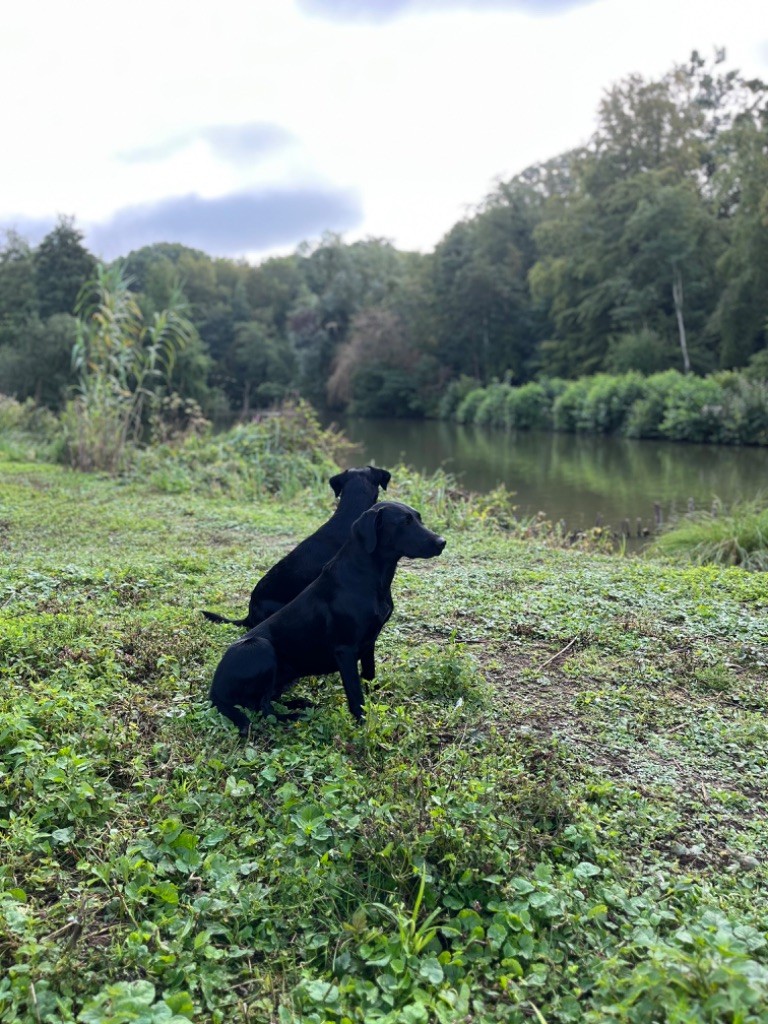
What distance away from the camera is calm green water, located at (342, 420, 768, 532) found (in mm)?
16406

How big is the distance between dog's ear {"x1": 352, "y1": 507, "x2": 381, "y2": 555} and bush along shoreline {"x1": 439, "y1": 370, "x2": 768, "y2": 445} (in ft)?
80.1

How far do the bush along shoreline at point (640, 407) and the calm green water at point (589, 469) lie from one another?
77 centimetres

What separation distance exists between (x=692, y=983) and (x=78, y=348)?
1268 cm

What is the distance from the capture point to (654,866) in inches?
110

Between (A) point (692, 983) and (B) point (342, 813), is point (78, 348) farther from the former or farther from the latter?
(A) point (692, 983)

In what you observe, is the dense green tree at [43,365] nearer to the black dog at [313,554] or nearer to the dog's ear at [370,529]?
the black dog at [313,554]

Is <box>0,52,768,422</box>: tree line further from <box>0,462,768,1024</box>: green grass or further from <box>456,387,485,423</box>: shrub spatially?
<box>0,462,768,1024</box>: green grass

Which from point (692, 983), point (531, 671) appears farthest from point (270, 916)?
point (531, 671)

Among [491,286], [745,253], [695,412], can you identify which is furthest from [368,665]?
[491,286]

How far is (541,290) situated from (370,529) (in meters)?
44.6

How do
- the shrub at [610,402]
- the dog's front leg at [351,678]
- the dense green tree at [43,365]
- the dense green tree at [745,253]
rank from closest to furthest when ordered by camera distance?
the dog's front leg at [351,678], the dense green tree at [745,253], the dense green tree at [43,365], the shrub at [610,402]

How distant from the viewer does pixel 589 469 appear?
22.7 meters

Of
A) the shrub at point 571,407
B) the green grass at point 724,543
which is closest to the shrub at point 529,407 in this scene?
the shrub at point 571,407

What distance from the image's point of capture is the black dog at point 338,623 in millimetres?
3691
